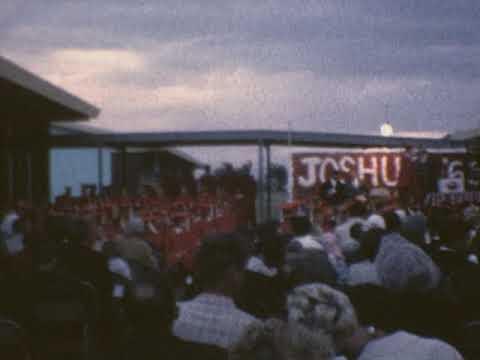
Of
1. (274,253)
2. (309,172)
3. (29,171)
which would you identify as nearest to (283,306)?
(274,253)

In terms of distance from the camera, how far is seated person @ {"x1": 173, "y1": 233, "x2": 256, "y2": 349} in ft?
11.5

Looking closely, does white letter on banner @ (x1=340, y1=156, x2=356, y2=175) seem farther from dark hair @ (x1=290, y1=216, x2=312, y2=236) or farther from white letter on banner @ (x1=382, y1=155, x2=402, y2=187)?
dark hair @ (x1=290, y1=216, x2=312, y2=236)

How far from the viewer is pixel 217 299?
11.8 feet

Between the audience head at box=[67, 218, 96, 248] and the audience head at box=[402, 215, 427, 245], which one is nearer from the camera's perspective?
the audience head at box=[67, 218, 96, 248]

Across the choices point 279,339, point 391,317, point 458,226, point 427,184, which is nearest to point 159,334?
point 391,317

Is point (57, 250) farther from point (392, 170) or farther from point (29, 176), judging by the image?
point (29, 176)

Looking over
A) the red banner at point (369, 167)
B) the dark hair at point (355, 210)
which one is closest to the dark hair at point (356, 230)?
the dark hair at point (355, 210)

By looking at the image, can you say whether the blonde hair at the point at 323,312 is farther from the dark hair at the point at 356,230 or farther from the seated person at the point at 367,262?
the dark hair at the point at 356,230

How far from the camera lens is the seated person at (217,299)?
3.49 m

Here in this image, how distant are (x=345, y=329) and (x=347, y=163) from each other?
16.5 meters

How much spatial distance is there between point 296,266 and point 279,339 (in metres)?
3.75

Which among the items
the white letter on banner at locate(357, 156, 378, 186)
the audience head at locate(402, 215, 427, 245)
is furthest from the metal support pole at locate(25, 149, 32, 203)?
the audience head at locate(402, 215, 427, 245)

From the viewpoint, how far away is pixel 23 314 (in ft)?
17.4

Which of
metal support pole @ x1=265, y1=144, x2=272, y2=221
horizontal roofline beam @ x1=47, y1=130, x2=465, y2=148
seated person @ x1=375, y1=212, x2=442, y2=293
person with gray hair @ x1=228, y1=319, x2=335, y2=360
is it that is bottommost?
metal support pole @ x1=265, y1=144, x2=272, y2=221
